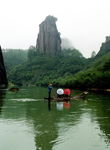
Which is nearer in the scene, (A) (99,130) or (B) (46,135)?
(B) (46,135)

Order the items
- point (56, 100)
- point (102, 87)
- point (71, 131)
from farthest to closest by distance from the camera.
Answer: point (102, 87) → point (56, 100) → point (71, 131)

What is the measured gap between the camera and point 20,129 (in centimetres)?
2920

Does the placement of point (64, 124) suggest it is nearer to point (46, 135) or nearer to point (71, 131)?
point (71, 131)

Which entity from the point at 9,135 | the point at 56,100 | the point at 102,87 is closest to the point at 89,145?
the point at 9,135

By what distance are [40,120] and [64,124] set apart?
3997 mm

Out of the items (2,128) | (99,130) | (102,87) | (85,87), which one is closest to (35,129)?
(2,128)

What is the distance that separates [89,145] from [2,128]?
9.94 meters

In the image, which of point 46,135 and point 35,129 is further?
point 35,129

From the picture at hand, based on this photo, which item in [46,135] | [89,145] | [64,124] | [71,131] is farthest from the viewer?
[64,124]

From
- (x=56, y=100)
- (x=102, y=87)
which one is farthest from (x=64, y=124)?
(x=102, y=87)

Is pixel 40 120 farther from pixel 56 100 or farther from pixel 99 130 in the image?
pixel 56 100

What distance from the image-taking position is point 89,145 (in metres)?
23.1

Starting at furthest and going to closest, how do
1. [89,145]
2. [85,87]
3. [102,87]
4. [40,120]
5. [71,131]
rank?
[85,87] < [102,87] < [40,120] < [71,131] < [89,145]

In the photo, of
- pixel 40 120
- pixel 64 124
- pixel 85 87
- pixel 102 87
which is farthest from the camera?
pixel 85 87
